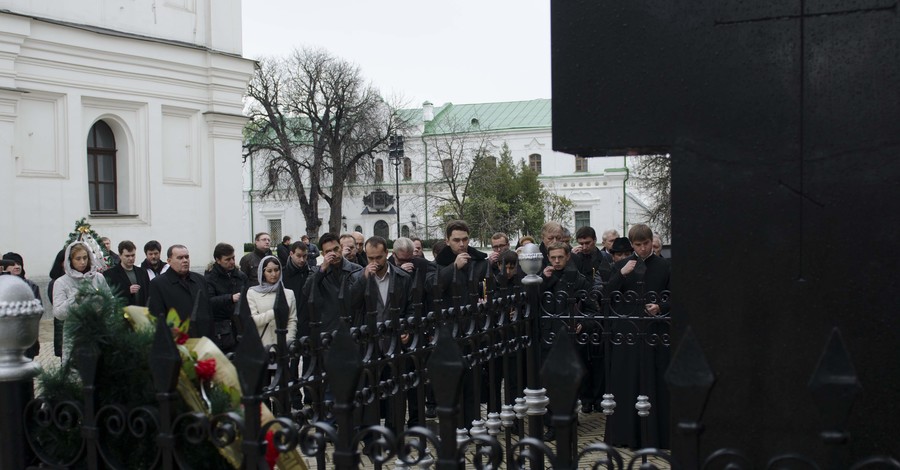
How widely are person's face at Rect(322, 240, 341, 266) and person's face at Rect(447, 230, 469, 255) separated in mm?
1067

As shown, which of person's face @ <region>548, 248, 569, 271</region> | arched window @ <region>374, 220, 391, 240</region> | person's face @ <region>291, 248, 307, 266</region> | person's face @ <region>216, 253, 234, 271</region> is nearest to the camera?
person's face @ <region>548, 248, 569, 271</region>

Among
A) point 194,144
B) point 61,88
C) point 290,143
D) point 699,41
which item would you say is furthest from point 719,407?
point 290,143

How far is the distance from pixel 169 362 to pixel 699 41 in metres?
1.77

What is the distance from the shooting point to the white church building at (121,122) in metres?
18.2

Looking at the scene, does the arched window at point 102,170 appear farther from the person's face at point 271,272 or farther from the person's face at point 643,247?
the person's face at point 643,247

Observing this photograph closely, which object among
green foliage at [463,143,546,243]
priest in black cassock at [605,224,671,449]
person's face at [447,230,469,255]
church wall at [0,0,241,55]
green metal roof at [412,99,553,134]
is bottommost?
priest in black cassock at [605,224,671,449]

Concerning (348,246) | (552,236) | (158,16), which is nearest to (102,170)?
(158,16)

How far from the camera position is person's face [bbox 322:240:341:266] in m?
8.23

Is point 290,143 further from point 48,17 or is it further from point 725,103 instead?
point 725,103

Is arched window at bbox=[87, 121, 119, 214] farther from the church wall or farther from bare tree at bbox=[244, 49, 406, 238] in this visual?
bare tree at bbox=[244, 49, 406, 238]

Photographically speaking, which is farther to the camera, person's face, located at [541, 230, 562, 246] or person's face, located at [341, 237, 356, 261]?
person's face, located at [341, 237, 356, 261]

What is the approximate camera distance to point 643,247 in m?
7.83

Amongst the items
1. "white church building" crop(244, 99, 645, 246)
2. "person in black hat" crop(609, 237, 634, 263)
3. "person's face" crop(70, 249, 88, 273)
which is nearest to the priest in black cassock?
"person in black hat" crop(609, 237, 634, 263)

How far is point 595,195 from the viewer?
A: 61.5 m
